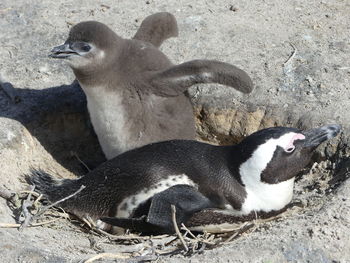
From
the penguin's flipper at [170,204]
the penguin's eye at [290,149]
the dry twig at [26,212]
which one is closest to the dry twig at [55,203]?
the dry twig at [26,212]

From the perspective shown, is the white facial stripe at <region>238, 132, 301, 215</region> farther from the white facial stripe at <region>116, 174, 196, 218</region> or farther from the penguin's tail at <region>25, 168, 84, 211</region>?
the penguin's tail at <region>25, 168, 84, 211</region>

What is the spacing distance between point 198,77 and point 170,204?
854 millimetres

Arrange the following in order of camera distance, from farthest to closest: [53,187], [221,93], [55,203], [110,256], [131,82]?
[221,93], [131,82], [53,187], [55,203], [110,256]

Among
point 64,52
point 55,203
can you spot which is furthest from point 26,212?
point 64,52

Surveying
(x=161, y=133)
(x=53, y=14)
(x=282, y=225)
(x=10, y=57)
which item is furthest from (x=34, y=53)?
(x=282, y=225)

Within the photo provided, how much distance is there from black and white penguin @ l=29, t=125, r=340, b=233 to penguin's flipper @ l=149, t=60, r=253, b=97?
16.2 inches

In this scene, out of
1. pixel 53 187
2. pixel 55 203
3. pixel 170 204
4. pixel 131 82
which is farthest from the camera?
pixel 131 82

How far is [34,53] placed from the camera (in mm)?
5062

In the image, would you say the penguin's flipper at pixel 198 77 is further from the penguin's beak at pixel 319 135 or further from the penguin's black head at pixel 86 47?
the penguin's beak at pixel 319 135

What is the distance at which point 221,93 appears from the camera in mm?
4602

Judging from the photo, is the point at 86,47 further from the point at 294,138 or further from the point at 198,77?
the point at 294,138

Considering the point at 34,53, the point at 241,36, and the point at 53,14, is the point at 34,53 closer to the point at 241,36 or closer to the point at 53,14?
the point at 53,14

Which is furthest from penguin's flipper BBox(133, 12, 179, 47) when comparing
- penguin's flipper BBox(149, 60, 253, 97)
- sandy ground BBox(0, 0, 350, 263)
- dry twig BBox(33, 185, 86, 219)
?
dry twig BBox(33, 185, 86, 219)

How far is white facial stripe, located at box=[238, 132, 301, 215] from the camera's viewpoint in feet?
11.7
